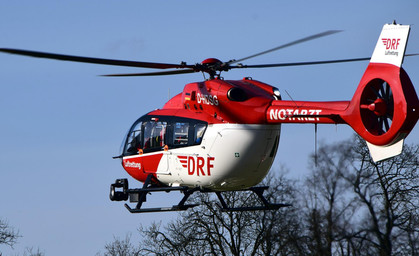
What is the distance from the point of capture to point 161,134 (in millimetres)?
30047

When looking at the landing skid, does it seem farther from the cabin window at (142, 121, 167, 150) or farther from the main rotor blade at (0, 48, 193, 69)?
the main rotor blade at (0, 48, 193, 69)

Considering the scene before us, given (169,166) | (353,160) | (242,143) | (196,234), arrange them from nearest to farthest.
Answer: (353,160)
(242,143)
(169,166)
(196,234)

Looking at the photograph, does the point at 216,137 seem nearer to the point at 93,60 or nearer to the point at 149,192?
the point at 149,192

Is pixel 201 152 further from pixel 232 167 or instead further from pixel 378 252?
pixel 378 252

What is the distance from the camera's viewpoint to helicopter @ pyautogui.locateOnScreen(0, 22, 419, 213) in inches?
955

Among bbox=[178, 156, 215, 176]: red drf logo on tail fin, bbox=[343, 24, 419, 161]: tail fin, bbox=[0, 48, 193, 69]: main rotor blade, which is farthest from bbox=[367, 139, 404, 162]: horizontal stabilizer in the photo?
bbox=[0, 48, 193, 69]: main rotor blade

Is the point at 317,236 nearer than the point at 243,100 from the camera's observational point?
Yes

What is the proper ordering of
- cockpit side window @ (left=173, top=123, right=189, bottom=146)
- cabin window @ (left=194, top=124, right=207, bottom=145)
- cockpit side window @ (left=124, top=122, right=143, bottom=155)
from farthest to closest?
cockpit side window @ (left=124, top=122, right=143, bottom=155) → cockpit side window @ (left=173, top=123, right=189, bottom=146) → cabin window @ (left=194, top=124, right=207, bottom=145)

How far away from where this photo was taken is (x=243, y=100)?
91.3 ft

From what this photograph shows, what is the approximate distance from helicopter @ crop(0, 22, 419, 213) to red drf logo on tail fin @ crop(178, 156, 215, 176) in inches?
1.2

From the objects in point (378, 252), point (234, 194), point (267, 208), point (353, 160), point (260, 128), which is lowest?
point (378, 252)

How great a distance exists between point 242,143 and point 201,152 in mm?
1495

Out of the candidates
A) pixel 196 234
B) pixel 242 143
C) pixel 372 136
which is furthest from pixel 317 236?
pixel 196 234

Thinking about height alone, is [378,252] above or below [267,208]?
below
